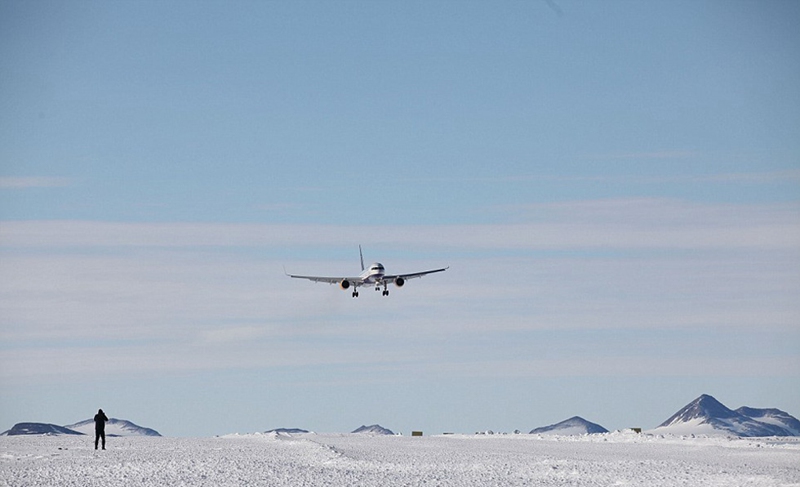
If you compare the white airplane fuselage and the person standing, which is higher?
the white airplane fuselage

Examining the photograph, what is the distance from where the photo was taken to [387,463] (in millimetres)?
46188

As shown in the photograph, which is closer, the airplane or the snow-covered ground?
the snow-covered ground

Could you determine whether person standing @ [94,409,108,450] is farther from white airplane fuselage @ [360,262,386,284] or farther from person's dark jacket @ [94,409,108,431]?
white airplane fuselage @ [360,262,386,284]

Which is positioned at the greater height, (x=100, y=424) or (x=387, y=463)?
(x=100, y=424)

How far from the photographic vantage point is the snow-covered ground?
39875 mm

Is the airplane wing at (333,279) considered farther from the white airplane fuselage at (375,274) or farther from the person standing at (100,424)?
the person standing at (100,424)

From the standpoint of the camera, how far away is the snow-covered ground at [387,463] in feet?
131

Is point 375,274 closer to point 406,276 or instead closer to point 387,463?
point 406,276

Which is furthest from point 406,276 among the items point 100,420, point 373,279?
point 100,420

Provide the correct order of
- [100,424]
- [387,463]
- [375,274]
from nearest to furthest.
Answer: [387,463] → [100,424] → [375,274]

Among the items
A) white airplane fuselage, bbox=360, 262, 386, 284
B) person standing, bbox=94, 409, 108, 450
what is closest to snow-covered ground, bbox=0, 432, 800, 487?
person standing, bbox=94, 409, 108, 450

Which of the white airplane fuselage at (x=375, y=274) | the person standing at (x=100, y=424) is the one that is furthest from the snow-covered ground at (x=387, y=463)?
the white airplane fuselage at (x=375, y=274)

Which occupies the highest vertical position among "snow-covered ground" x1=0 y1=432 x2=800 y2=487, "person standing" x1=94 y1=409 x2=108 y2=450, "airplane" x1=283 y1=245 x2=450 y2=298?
"airplane" x1=283 y1=245 x2=450 y2=298

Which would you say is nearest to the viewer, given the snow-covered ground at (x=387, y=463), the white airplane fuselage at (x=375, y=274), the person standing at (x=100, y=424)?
the snow-covered ground at (x=387, y=463)
